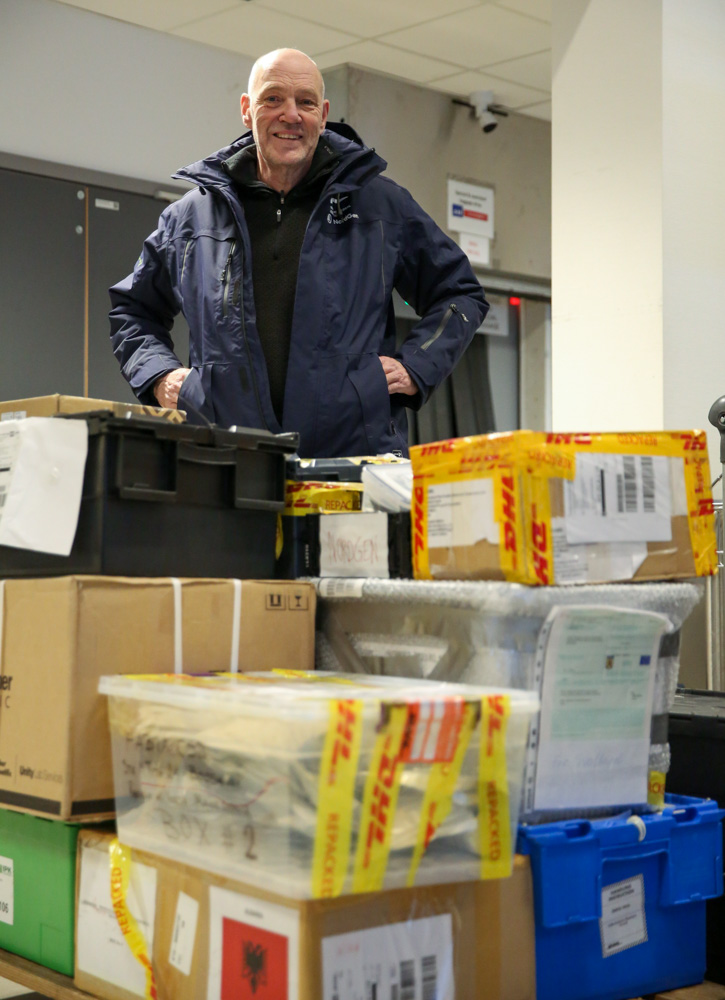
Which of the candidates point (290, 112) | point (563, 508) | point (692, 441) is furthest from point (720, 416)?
point (563, 508)

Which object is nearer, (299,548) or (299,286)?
(299,548)

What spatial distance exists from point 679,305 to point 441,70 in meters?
2.10

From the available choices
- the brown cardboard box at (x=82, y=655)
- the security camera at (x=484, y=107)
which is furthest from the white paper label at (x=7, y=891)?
the security camera at (x=484, y=107)

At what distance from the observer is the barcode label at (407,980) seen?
3.87ft

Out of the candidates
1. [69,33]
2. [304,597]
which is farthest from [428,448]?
[69,33]

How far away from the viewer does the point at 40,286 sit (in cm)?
411

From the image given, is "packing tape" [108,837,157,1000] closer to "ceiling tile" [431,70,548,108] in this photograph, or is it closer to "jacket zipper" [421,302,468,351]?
"jacket zipper" [421,302,468,351]

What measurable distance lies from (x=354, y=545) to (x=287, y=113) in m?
1.04

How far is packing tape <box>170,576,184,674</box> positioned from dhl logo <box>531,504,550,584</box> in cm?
44

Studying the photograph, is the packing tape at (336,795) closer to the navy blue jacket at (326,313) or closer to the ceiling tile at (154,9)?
the navy blue jacket at (326,313)

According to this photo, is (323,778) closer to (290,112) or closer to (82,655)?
(82,655)

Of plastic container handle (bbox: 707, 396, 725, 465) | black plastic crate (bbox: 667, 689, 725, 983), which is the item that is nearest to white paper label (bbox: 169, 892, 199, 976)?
black plastic crate (bbox: 667, 689, 725, 983)

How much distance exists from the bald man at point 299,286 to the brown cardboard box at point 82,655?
728mm

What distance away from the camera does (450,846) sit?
1.22 meters
